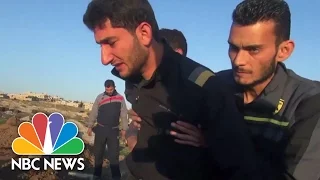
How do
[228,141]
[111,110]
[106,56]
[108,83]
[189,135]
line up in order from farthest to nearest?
[111,110] < [108,83] < [106,56] < [189,135] < [228,141]

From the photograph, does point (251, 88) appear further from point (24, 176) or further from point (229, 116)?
point (24, 176)

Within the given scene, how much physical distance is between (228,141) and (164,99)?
0.49 m

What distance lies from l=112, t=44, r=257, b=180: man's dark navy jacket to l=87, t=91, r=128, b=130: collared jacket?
8549 millimetres

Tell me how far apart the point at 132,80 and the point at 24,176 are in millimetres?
9275

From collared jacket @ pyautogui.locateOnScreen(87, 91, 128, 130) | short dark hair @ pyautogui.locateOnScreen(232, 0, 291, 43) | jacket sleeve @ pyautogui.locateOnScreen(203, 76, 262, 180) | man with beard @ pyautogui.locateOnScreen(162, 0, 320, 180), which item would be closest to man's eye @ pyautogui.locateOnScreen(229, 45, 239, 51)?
man with beard @ pyautogui.locateOnScreen(162, 0, 320, 180)

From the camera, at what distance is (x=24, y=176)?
11023 mm

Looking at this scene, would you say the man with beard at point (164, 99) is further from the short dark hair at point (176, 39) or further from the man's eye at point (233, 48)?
the short dark hair at point (176, 39)

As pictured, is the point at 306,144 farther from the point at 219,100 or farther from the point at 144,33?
the point at 144,33

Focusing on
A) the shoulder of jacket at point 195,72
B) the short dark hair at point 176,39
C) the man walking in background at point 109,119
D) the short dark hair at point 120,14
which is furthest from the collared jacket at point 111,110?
the shoulder of jacket at point 195,72

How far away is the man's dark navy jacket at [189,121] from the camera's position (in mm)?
2248

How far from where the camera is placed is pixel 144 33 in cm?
272

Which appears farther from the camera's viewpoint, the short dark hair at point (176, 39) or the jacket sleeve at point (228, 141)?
the short dark hair at point (176, 39)

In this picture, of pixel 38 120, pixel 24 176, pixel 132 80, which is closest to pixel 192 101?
pixel 132 80

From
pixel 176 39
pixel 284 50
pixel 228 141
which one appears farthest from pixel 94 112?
pixel 228 141
